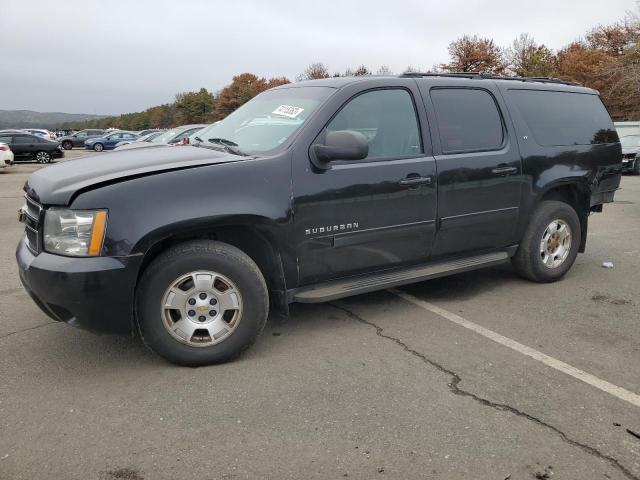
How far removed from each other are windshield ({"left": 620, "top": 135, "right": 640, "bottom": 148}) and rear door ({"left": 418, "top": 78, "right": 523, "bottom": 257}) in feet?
52.3

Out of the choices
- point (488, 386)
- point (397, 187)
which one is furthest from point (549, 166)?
point (488, 386)

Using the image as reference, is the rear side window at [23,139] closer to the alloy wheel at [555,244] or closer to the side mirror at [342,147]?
the side mirror at [342,147]

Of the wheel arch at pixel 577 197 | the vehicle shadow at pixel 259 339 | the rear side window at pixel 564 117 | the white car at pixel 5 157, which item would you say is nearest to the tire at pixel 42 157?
the white car at pixel 5 157

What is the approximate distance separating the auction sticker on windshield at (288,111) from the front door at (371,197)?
0.29 m

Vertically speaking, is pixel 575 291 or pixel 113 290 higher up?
pixel 113 290

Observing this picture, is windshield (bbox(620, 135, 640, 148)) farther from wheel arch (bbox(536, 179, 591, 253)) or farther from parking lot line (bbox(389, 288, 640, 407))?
parking lot line (bbox(389, 288, 640, 407))

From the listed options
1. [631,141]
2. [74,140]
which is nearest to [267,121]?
[631,141]

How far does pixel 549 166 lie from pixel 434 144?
1440mm

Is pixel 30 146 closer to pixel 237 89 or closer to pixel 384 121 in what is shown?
pixel 384 121

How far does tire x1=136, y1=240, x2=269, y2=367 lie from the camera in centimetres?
324

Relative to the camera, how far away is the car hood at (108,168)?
3.14 m

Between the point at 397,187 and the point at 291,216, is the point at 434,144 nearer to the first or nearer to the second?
the point at 397,187

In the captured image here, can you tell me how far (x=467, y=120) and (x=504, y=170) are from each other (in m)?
0.55

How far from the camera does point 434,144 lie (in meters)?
4.24
